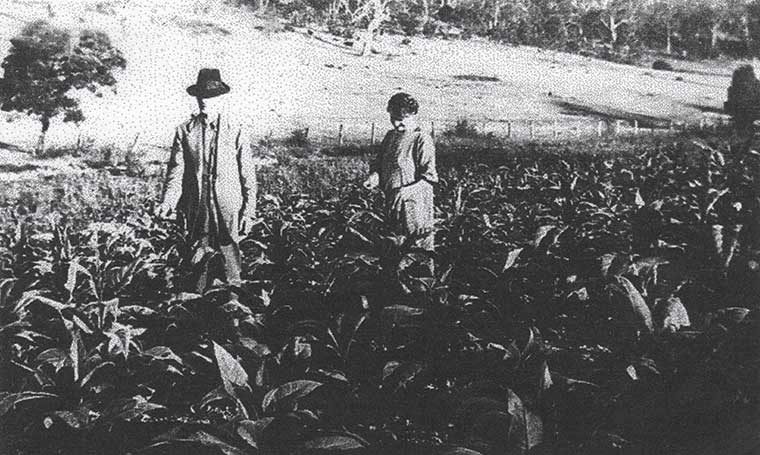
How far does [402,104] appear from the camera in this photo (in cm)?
358

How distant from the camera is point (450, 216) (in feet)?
12.7

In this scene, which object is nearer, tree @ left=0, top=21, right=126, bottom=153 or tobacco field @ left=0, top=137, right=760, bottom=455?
tobacco field @ left=0, top=137, right=760, bottom=455

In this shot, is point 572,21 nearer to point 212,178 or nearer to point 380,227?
point 380,227

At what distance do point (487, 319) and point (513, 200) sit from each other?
6.26 feet

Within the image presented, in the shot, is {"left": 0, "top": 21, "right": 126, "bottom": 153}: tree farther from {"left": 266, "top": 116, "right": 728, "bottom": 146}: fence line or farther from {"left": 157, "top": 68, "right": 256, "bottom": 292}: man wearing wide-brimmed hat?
{"left": 266, "top": 116, "right": 728, "bottom": 146}: fence line

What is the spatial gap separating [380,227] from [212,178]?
952 millimetres

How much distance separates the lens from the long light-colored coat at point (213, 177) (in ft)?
10.9

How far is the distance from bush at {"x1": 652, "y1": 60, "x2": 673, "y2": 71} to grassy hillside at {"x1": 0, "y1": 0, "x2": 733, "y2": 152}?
0.03 meters

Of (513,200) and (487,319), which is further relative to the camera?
(513,200)

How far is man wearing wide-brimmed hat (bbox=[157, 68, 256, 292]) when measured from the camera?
10.9 feet

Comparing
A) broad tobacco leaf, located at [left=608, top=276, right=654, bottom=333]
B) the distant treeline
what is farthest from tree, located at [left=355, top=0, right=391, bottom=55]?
broad tobacco leaf, located at [left=608, top=276, right=654, bottom=333]

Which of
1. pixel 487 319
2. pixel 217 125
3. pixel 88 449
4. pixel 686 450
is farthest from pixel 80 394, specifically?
pixel 686 450

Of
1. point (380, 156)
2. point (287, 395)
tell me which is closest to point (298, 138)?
point (380, 156)

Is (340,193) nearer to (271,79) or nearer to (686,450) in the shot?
(271,79)
